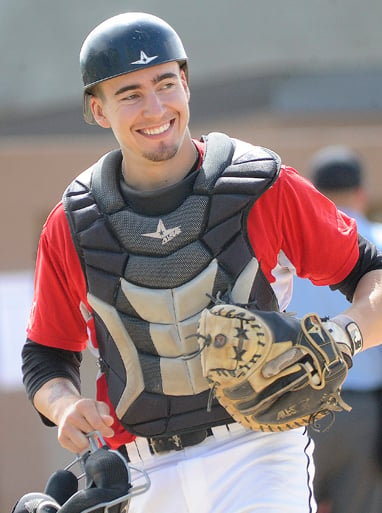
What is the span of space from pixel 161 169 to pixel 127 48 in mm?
421

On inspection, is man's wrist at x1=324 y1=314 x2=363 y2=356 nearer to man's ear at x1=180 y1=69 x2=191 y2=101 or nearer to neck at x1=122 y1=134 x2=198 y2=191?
neck at x1=122 y1=134 x2=198 y2=191

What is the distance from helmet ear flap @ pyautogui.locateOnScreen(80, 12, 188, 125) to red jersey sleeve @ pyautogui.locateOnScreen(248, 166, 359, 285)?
57 cm

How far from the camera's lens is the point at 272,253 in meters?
3.63

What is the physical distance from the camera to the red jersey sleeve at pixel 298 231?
3613 millimetres

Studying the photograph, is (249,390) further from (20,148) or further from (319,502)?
(20,148)

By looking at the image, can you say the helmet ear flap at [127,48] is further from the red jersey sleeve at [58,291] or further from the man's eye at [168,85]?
the red jersey sleeve at [58,291]

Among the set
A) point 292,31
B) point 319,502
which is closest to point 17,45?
point 292,31

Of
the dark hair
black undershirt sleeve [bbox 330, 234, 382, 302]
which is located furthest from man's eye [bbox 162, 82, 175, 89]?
the dark hair

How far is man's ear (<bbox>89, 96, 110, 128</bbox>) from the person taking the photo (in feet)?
12.7

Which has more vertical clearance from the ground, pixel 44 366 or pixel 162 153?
pixel 162 153

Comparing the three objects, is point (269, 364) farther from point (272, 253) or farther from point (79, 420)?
point (79, 420)

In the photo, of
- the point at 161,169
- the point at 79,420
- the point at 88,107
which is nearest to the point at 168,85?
the point at 161,169

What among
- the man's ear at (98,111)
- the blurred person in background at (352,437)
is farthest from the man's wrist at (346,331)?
the blurred person in background at (352,437)

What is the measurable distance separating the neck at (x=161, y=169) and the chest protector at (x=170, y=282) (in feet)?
0.32
